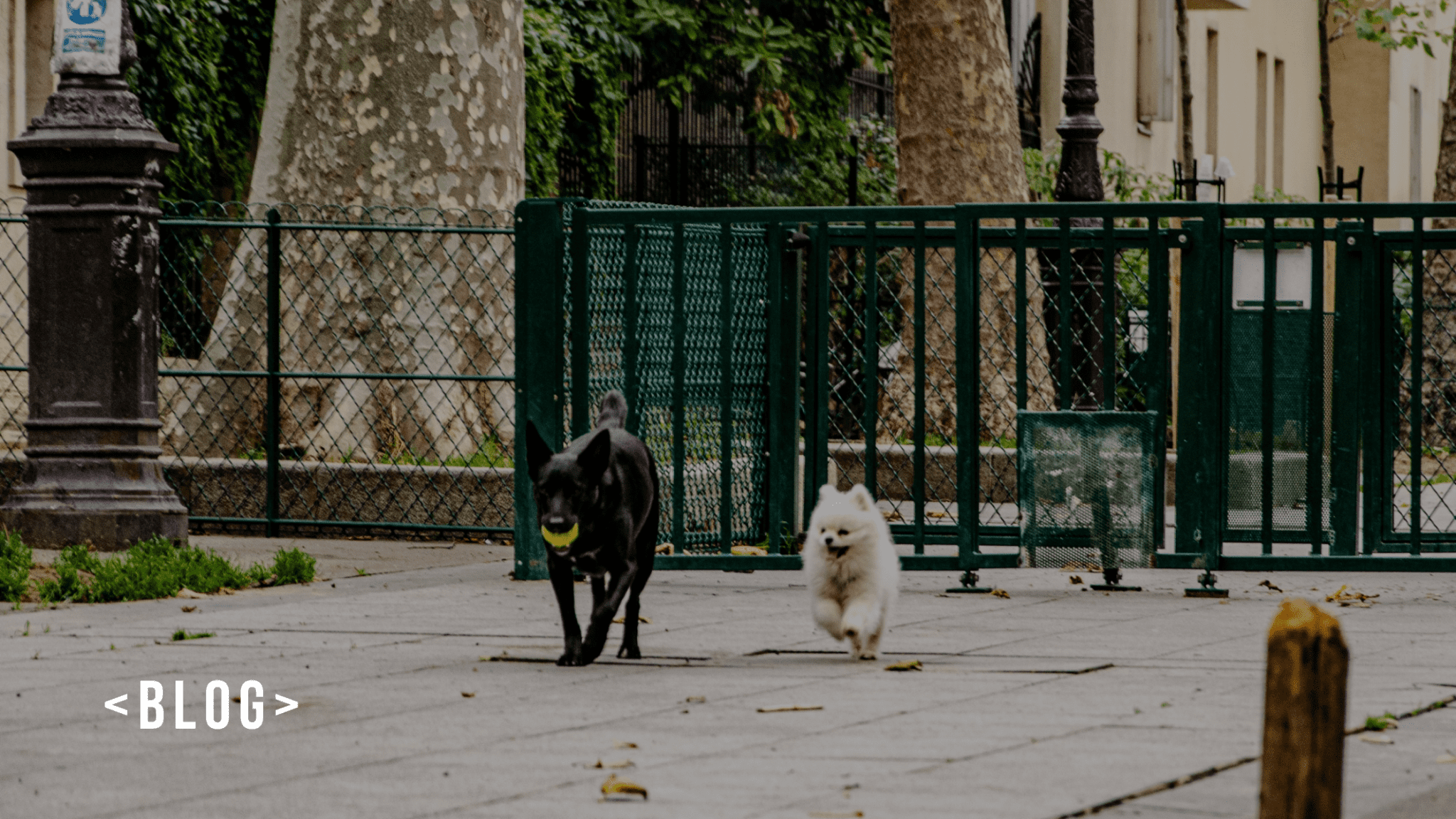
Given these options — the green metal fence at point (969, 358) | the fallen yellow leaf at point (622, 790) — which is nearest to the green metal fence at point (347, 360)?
the green metal fence at point (969, 358)

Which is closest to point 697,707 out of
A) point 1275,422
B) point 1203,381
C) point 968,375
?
point 968,375

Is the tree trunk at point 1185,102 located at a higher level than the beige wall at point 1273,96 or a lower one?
lower

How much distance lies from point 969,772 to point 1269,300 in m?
4.60

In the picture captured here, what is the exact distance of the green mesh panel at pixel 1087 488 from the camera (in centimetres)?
952

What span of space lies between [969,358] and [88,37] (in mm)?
4639

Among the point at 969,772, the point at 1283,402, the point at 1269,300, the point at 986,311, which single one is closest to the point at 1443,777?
the point at 969,772

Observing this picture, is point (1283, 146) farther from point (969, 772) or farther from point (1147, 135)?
point (969, 772)

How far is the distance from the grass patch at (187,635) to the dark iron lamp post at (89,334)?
2.69m

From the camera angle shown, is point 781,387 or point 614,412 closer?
point 614,412

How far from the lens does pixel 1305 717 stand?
3965 mm

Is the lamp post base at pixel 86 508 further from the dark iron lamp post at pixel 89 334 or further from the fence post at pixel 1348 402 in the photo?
the fence post at pixel 1348 402

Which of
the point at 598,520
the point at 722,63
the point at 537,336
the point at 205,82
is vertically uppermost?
the point at 722,63

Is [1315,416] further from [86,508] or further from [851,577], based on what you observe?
[86,508]

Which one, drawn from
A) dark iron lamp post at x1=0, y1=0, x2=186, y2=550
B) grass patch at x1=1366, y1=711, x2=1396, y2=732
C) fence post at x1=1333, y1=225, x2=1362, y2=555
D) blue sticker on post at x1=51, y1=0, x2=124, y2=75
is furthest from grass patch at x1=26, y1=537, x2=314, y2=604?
grass patch at x1=1366, y1=711, x2=1396, y2=732
